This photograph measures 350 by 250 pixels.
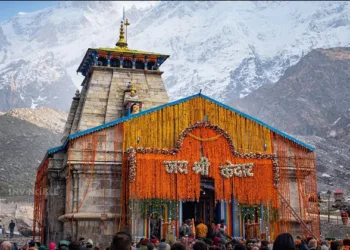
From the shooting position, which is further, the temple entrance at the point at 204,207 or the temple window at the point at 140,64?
the temple window at the point at 140,64

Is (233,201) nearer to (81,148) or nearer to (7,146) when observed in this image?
(81,148)

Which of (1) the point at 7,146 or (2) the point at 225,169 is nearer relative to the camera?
(2) the point at 225,169

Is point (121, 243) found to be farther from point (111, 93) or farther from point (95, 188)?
point (111, 93)

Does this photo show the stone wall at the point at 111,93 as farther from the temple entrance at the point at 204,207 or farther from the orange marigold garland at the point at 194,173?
the temple entrance at the point at 204,207

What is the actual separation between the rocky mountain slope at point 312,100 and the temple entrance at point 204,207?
254 feet

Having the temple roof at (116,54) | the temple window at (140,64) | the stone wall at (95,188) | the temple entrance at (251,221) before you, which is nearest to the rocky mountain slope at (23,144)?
the temple roof at (116,54)

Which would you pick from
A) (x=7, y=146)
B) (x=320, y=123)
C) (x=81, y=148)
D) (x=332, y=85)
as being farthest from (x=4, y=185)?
(x=332, y=85)

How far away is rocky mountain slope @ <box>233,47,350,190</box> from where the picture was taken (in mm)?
118081

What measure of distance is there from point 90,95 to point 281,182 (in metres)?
10.7

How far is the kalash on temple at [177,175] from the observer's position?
21.3 metres

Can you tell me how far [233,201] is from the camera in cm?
2248

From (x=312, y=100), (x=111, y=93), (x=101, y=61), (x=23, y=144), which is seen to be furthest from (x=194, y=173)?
(x=312, y=100)

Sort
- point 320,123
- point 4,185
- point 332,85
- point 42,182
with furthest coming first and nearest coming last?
point 332,85
point 320,123
point 4,185
point 42,182

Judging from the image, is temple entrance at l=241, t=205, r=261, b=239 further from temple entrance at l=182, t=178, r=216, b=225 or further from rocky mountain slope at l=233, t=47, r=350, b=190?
rocky mountain slope at l=233, t=47, r=350, b=190
